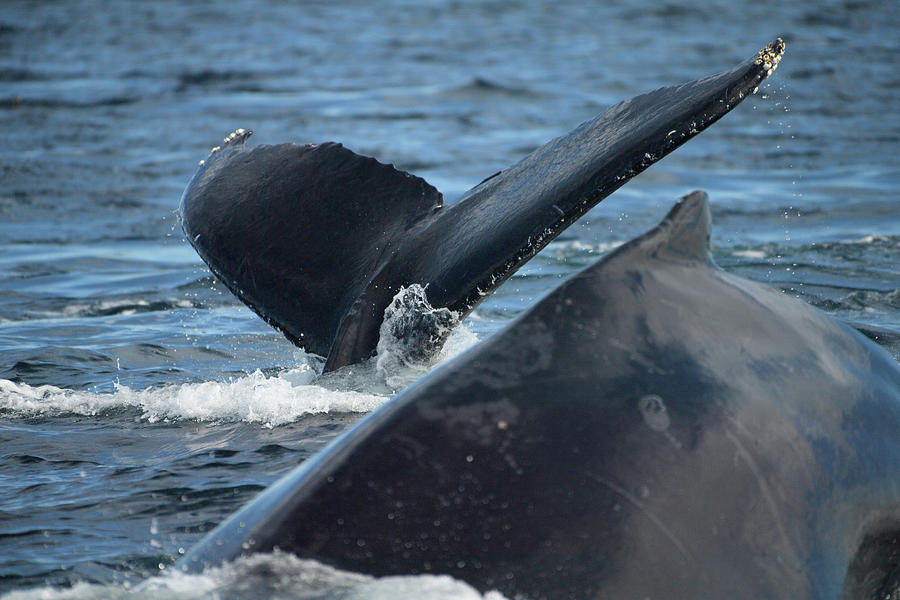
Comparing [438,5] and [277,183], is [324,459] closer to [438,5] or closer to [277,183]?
[277,183]

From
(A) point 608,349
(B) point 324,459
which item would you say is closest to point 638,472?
(A) point 608,349

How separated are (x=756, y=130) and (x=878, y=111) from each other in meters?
1.96

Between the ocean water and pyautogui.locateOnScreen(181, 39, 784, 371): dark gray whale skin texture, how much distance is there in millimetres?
327

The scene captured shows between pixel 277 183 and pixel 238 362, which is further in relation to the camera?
pixel 238 362

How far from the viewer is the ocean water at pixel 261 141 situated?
398 cm

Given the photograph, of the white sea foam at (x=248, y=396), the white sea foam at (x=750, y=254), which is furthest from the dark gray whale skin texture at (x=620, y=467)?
the white sea foam at (x=750, y=254)

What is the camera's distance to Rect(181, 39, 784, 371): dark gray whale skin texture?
3.61 m

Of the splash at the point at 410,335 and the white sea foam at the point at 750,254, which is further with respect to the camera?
the white sea foam at the point at 750,254

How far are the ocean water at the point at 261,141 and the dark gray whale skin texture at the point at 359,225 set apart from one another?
33 centimetres

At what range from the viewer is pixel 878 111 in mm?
17938

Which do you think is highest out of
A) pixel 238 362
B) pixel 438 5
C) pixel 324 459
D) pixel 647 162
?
pixel 438 5

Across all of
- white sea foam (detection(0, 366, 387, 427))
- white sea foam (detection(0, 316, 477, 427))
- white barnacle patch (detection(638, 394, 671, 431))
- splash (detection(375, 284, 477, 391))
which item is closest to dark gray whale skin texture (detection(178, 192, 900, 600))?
white barnacle patch (detection(638, 394, 671, 431))

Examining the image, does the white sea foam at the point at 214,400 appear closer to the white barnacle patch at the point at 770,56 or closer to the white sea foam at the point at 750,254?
the white barnacle patch at the point at 770,56

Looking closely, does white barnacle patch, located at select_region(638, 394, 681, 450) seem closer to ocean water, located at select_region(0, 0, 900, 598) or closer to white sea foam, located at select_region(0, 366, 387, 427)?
ocean water, located at select_region(0, 0, 900, 598)
